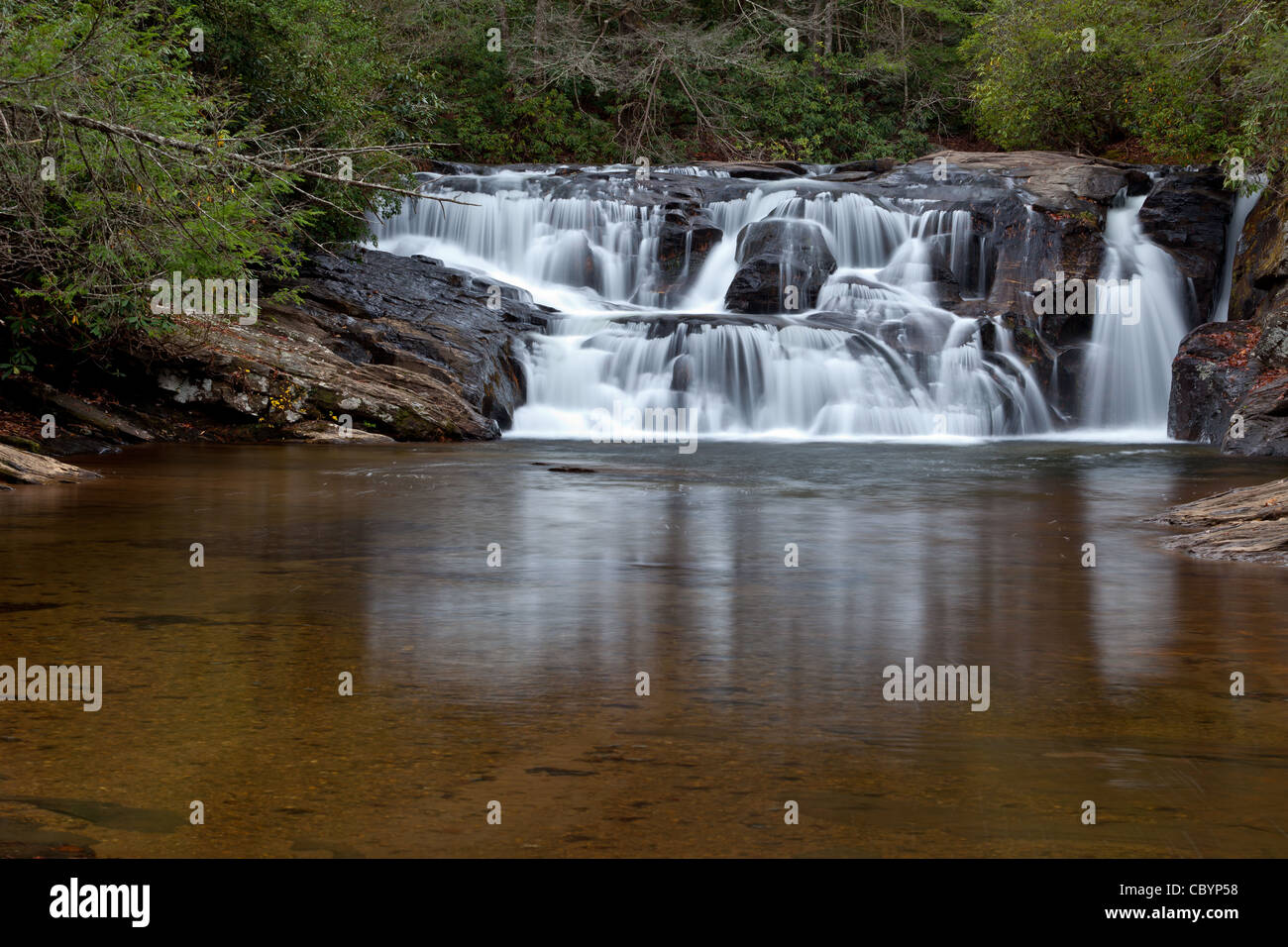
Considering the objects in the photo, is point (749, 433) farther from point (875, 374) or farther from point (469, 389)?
point (469, 389)

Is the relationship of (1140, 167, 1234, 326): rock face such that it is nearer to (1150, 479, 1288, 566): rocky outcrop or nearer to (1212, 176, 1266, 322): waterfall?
(1212, 176, 1266, 322): waterfall

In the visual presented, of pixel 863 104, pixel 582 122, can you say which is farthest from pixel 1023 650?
pixel 863 104

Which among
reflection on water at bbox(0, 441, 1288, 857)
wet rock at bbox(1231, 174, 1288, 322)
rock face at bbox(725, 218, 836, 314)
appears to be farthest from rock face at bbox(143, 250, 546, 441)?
wet rock at bbox(1231, 174, 1288, 322)

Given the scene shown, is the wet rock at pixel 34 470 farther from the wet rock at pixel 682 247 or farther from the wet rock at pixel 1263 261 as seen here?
the wet rock at pixel 1263 261

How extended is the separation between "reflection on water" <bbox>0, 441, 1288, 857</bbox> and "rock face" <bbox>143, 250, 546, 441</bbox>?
8.17 m

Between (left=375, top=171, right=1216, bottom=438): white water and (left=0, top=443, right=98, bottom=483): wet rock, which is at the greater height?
(left=375, top=171, right=1216, bottom=438): white water

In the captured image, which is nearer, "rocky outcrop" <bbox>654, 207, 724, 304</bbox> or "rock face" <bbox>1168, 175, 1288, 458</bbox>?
"rock face" <bbox>1168, 175, 1288, 458</bbox>

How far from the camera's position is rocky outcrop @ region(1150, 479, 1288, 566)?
7.66m

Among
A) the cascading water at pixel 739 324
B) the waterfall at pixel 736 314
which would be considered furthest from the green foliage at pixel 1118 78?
the cascading water at pixel 739 324

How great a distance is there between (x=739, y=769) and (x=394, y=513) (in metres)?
6.71

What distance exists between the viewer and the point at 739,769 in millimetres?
3635

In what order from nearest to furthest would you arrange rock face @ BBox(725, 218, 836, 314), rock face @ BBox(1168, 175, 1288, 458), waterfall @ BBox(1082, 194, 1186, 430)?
→ 1. rock face @ BBox(1168, 175, 1288, 458)
2. waterfall @ BBox(1082, 194, 1186, 430)
3. rock face @ BBox(725, 218, 836, 314)

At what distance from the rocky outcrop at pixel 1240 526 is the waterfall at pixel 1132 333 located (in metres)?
14.5

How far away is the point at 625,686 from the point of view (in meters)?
4.58
